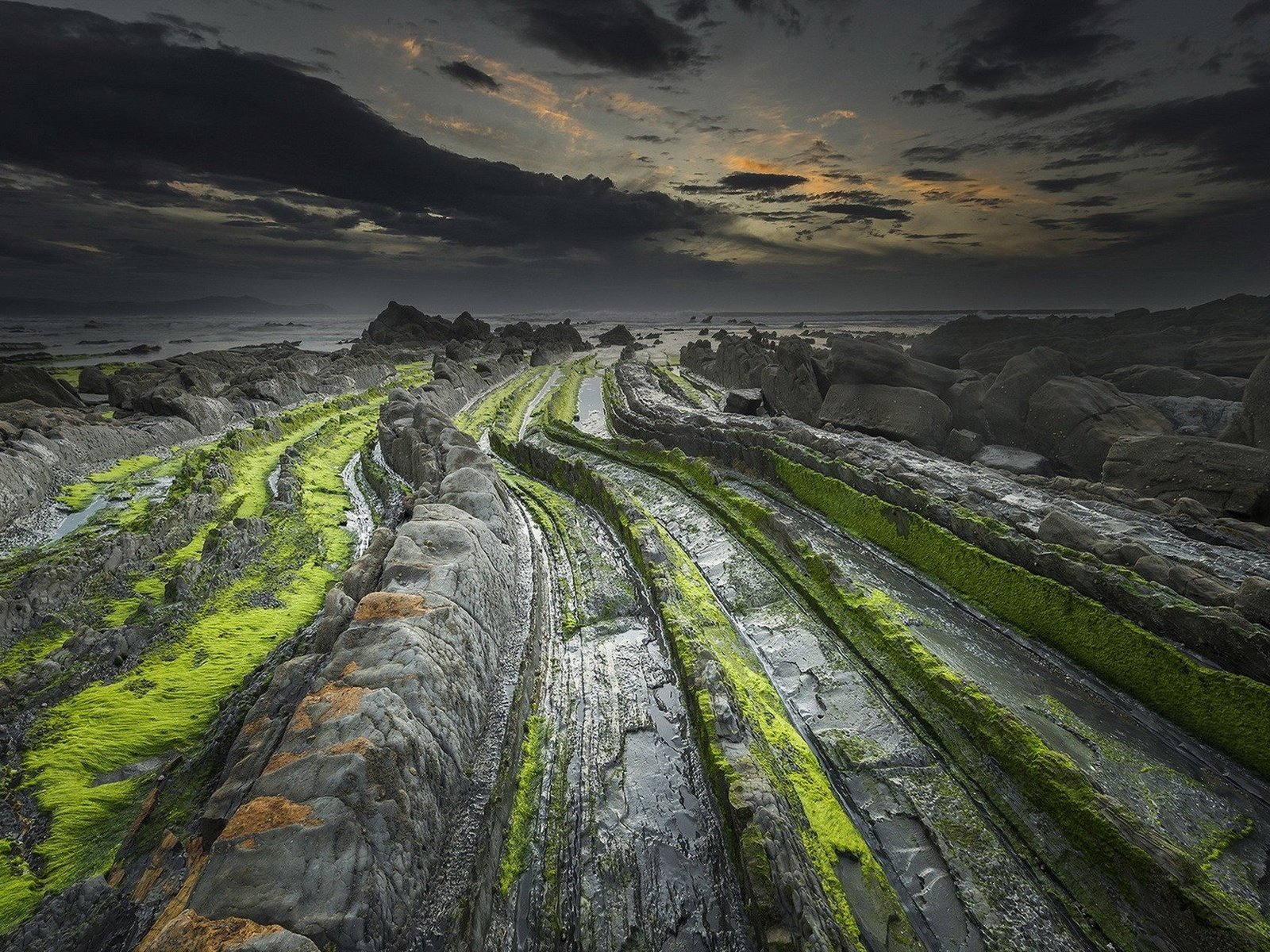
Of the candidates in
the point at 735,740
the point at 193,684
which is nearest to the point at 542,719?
the point at 735,740

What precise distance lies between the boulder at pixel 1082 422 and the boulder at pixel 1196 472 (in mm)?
2644

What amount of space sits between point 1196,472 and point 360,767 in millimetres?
18679

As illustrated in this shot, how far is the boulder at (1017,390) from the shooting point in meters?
20.8

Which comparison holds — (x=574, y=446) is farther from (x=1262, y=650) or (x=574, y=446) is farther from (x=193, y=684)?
(x=1262, y=650)

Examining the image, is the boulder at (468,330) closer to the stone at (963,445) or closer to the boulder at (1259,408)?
the stone at (963,445)

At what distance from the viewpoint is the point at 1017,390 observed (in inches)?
835

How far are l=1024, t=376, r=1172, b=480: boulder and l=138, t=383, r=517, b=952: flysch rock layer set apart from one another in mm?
19643

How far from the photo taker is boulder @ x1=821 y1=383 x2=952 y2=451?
807 inches

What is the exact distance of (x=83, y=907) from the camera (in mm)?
4785

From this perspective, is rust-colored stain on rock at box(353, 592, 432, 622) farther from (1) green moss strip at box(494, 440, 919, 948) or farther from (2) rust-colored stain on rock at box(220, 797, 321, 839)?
(1) green moss strip at box(494, 440, 919, 948)

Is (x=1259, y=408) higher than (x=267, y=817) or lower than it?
higher

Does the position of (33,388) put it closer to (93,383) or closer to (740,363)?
(93,383)

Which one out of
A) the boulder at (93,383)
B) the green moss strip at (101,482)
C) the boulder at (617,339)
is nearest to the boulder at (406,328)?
the boulder at (617,339)

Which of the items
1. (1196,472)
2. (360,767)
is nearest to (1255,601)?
(1196,472)
